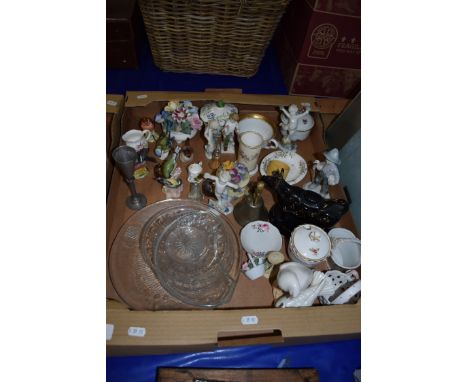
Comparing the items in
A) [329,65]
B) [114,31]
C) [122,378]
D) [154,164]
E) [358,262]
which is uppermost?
[114,31]

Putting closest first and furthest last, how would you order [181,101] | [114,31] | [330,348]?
[330,348], [181,101], [114,31]

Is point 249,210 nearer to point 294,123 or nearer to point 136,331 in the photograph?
point 294,123

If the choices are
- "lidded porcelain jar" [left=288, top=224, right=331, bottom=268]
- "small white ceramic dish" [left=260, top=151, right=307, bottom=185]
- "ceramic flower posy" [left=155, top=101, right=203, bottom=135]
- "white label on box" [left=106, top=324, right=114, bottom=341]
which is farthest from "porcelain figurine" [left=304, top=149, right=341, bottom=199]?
"white label on box" [left=106, top=324, right=114, bottom=341]

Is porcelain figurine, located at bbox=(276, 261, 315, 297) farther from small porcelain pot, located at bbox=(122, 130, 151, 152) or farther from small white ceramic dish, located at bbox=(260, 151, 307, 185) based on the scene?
small porcelain pot, located at bbox=(122, 130, 151, 152)

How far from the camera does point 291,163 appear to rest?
1036 millimetres

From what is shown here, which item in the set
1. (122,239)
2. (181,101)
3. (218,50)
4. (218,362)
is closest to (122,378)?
(218,362)

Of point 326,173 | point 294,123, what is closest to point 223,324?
point 326,173

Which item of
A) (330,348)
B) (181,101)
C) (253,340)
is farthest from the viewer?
(181,101)

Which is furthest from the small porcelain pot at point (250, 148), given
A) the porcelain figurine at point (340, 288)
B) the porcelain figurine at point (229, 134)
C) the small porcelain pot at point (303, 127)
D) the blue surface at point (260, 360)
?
the blue surface at point (260, 360)

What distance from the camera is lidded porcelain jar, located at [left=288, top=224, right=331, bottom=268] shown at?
30.9 inches

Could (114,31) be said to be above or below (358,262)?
above

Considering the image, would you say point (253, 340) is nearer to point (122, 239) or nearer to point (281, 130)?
point (122, 239)

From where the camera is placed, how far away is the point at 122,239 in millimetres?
863

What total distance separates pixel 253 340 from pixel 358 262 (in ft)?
1.09
